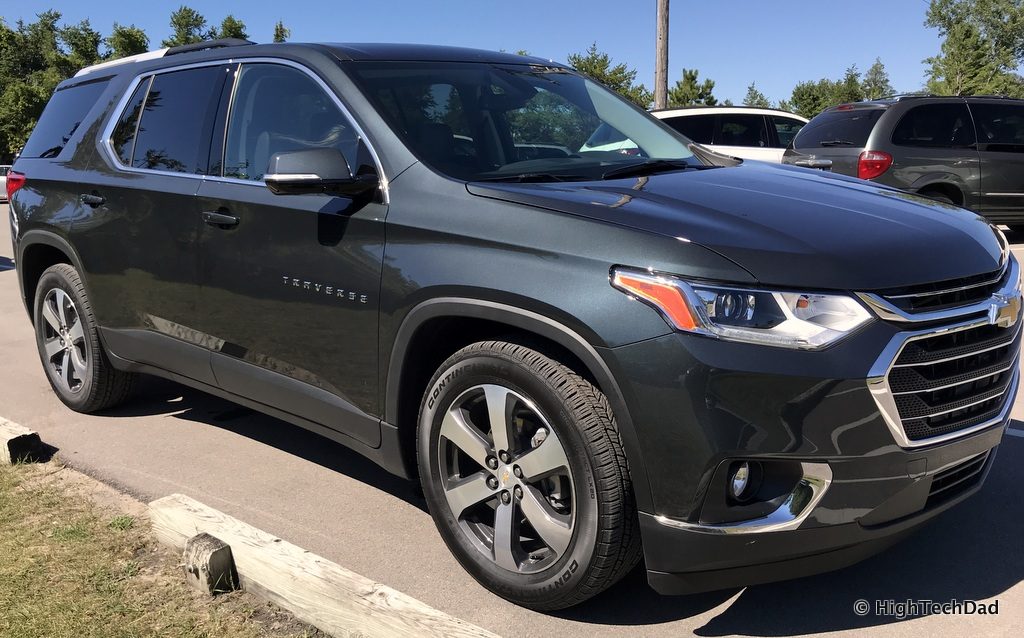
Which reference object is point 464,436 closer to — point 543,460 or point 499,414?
point 499,414

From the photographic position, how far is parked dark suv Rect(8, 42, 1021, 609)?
2.45m

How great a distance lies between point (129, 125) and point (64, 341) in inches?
55.3

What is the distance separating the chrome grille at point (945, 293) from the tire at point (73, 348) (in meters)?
4.02

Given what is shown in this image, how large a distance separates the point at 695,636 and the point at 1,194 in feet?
94.9

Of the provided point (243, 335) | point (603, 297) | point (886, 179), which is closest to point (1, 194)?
point (886, 179)

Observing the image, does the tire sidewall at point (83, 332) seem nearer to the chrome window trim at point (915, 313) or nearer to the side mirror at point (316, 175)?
the side mirror at point (316, 175)

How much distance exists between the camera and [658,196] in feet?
9.73

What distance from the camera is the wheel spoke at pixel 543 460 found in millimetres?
2747

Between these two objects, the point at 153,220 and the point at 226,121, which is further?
the point at 153,220

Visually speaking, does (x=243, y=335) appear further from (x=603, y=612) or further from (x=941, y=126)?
(x=941, y=126)

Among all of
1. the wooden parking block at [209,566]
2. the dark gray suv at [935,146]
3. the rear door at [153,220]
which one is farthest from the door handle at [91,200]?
the dark gray suv at [935,146]

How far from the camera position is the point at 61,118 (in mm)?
5277

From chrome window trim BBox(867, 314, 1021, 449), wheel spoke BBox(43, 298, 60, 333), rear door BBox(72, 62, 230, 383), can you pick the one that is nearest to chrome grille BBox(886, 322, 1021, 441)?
chrome window trim BBox(867, 314, 1021, 449)

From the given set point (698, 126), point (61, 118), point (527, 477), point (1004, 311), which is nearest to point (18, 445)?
point (61, 118)
